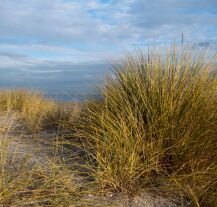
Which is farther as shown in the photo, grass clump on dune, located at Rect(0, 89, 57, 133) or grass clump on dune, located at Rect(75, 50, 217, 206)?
grass clump on dune, located at Rect(0, 89, 57, 133)

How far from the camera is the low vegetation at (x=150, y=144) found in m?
3.40

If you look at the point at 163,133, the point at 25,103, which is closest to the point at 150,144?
the point at 163,133

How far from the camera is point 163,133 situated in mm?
4094

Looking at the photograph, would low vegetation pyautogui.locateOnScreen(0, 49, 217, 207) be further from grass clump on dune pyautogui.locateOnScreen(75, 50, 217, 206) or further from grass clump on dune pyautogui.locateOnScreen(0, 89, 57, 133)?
grass clump on dune pyautogui.locateOnScreen(0, 89, 57, 133)

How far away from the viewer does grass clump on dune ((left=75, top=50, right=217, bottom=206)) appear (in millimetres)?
3586

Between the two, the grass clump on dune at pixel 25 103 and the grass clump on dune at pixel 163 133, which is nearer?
the grass clump on dune at pixel 163 133

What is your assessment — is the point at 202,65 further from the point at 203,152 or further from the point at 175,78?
the point at 203,152

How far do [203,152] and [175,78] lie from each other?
0.95 metres

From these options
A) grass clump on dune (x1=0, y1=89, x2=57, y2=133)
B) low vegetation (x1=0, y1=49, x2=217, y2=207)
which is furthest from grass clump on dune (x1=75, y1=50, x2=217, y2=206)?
grass clump on dune (x1=0, y1=89, x2=57, y2=133)

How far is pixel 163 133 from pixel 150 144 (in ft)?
0.71

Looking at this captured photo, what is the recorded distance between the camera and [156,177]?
3820mm

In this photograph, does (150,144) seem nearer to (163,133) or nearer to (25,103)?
(163,133)

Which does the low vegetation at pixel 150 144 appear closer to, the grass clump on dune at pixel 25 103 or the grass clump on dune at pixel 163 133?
the grass clump on dune at pixel 163 133

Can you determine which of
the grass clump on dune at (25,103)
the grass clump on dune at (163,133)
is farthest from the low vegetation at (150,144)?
the grass clump on dune at (25,103)
